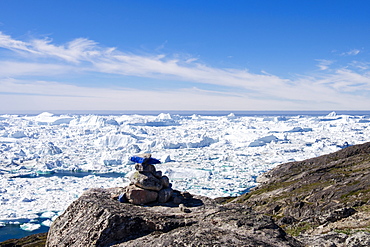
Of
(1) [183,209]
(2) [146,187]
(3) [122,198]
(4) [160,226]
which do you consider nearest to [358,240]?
(1) [183,209]

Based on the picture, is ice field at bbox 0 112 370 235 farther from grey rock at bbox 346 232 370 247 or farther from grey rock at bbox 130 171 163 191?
grey rock at bbox 346 232 370 247

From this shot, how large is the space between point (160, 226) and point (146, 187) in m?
2.32

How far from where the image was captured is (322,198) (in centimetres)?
3428

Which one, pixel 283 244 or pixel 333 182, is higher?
pixel 283 244

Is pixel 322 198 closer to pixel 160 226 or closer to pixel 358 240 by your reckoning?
pixel 358 240

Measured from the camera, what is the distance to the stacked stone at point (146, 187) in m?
10.9

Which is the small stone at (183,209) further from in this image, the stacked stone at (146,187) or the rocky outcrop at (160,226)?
the stacked stone at (146,187)

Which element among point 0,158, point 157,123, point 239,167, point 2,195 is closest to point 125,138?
point 0,158

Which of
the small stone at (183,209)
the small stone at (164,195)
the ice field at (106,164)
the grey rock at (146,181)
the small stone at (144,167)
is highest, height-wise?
the small stone at (144,167)

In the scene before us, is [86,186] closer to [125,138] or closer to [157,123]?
[125,138]

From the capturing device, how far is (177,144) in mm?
101062

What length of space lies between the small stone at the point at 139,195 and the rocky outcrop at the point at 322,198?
5.16 meters

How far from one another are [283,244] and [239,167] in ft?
207

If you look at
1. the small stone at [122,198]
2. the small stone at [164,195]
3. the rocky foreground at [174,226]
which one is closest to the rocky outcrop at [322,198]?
the rocky foreground at [174,226]
